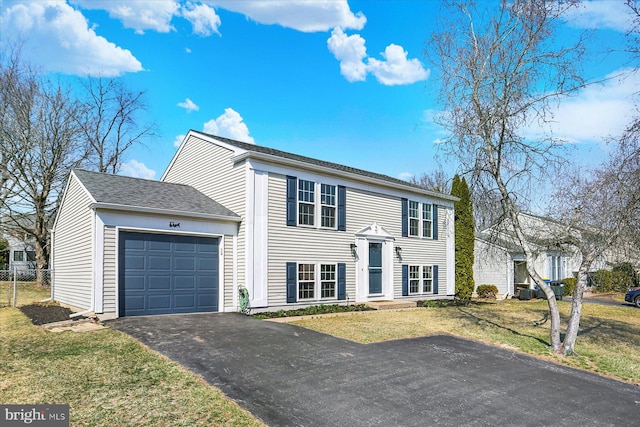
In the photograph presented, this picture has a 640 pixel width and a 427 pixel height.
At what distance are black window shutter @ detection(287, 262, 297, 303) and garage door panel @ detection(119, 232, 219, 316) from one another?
2402mm

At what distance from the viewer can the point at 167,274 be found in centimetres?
1194

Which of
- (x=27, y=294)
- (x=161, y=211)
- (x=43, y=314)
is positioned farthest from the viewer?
(x=27, y=294)

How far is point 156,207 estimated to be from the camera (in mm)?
11656

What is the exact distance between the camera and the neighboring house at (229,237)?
11328 mm

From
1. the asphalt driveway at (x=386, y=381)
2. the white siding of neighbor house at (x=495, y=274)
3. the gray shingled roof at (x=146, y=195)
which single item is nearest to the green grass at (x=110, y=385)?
the asphalt driveway at (x=386, y=381)

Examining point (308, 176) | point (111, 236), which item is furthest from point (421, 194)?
point (111, 236)

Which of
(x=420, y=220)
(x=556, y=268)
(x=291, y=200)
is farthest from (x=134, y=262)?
(x=556, y=268)

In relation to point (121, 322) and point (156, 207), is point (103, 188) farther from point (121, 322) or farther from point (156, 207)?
point (121, 322)

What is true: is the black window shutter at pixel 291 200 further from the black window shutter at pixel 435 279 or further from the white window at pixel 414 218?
the black window shutter at pixel 435 279

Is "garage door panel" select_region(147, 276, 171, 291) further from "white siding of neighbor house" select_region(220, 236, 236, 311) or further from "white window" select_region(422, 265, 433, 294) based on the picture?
"white window" select_region(422, 265, 433, 294)

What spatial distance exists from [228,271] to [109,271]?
11.8 ft

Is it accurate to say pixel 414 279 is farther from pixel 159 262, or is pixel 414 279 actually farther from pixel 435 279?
pixel 159 262

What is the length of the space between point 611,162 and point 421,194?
1017 centimetres

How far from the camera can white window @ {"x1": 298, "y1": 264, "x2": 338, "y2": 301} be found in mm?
14641
